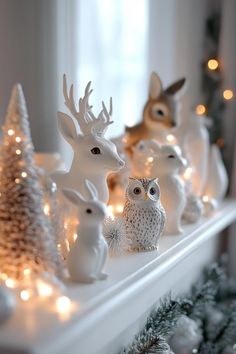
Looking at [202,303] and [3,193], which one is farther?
[202,303]

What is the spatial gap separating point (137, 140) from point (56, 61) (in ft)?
1.19

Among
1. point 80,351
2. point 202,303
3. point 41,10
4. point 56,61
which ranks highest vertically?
point 41,10

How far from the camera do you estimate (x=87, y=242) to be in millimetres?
1179

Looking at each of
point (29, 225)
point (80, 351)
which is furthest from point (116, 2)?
point (80, 351)

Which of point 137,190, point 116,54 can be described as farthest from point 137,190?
point 116,54

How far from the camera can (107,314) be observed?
1100 millimetres

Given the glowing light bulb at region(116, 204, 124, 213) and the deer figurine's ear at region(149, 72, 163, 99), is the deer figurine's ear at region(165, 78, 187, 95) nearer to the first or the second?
the deer figurine's ear at region(149, 72, 163, 99)

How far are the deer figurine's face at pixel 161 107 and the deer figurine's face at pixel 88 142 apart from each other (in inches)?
18.1

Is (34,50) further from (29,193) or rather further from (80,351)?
(80,351)

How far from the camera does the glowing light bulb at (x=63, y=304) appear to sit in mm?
1058

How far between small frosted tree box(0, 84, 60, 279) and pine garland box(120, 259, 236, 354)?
404mm

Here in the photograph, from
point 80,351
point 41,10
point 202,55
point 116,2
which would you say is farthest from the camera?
point 202,55

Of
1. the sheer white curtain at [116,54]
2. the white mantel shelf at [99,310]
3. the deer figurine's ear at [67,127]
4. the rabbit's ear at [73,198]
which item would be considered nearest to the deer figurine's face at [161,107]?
the sheer white curtain at [116,54]

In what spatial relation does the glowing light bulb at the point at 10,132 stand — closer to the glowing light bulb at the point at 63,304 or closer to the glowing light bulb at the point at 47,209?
the glowing light bulb at the point at 47,209
